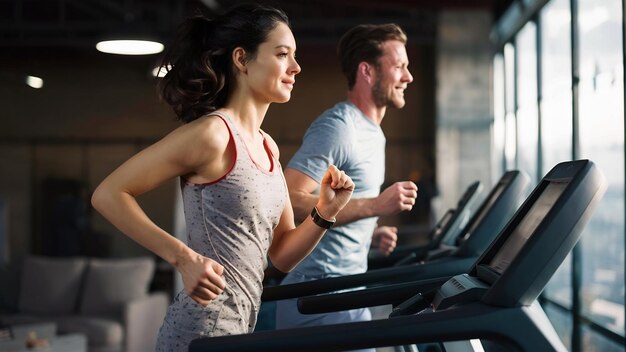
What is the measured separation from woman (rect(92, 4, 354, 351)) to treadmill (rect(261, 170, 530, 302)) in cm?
16

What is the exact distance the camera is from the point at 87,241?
10906 mm

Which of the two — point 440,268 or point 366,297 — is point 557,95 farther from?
point 366,297

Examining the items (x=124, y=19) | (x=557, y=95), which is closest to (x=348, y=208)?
(x=557, y=95)

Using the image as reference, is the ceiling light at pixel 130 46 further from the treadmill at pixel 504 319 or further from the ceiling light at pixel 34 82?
the treadmill at pixel 504 319

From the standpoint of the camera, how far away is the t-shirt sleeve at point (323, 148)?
249 centimetres

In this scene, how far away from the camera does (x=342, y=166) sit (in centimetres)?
256

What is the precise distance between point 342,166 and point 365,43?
0.44 meters

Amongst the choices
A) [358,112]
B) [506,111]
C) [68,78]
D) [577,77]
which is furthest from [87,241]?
[358,112]

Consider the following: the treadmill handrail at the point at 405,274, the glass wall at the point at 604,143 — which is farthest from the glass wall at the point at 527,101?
the treadmill handrail at the point at 405,274

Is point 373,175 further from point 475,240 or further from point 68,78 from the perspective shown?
point 68,78

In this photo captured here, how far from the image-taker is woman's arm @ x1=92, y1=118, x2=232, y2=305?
1533mm

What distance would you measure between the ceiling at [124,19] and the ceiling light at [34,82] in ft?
1.18

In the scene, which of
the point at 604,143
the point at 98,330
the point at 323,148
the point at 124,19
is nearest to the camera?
the point at 323,148

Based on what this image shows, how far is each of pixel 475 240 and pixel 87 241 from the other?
9152 mm
